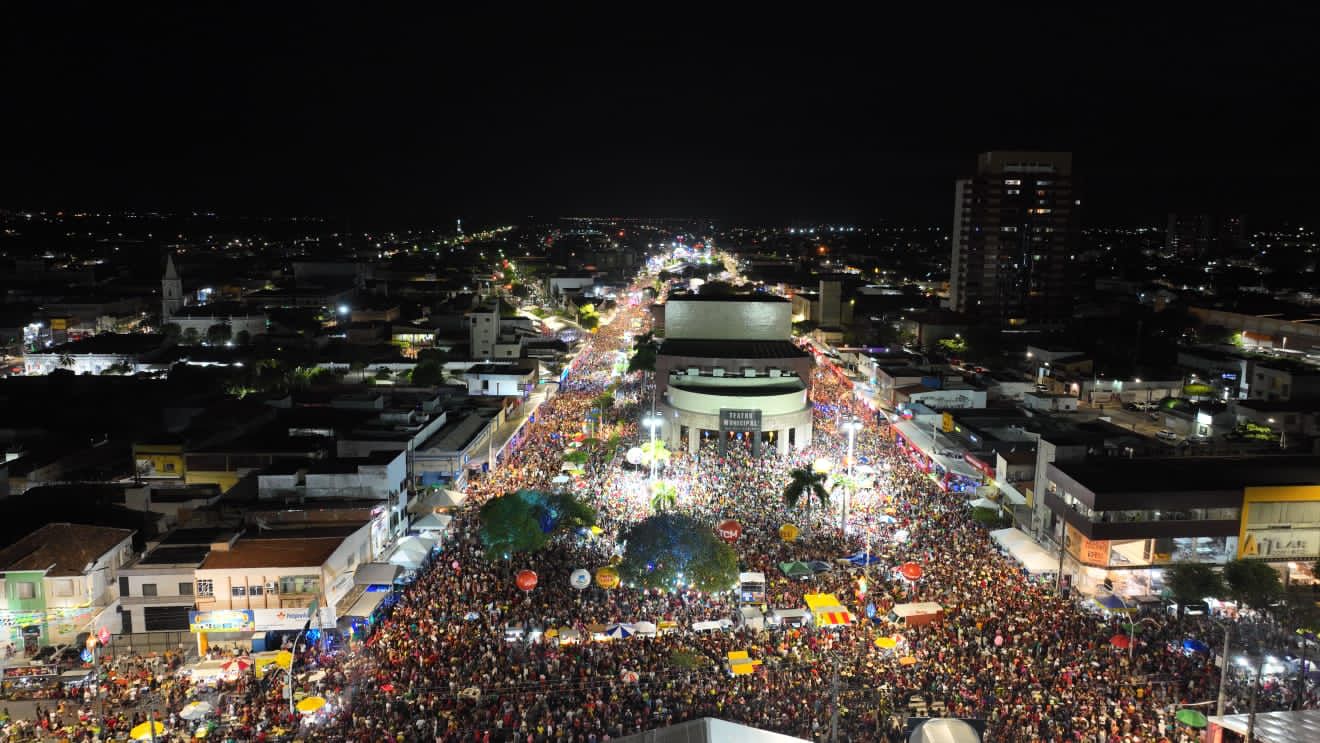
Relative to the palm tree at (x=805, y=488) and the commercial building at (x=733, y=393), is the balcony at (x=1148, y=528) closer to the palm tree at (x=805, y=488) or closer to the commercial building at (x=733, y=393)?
the palm tree at (x=805, y=488)

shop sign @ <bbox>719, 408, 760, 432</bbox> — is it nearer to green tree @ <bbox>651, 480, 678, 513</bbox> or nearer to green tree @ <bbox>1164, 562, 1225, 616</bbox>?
green tree @ <bbox>651, 480, 678, 513</bbox>

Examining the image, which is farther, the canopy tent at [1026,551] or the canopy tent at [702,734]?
the canopy tent at [1026,551]

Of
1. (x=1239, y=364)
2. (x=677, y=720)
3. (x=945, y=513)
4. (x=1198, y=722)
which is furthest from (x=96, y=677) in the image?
(x=1239, y=364)

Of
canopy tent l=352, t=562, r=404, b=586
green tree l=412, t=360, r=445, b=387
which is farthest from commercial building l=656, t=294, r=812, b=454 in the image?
canopy tent l=352, t=562, r=404, b=586

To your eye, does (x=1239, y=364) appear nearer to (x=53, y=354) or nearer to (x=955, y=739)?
(x=955, y=739)

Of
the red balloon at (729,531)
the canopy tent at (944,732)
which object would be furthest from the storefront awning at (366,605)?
the canopy tent at (944,732)
